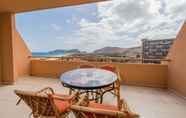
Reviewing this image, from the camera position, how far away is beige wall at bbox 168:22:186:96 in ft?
11.1

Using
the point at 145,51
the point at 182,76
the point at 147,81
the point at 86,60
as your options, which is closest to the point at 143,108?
the point at 182,76

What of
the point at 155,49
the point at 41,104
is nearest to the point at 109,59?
the point at 155,49

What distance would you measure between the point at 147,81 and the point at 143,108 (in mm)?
1613

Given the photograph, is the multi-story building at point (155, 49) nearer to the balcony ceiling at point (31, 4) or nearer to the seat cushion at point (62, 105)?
the balcony ceiling at point (31, 4)

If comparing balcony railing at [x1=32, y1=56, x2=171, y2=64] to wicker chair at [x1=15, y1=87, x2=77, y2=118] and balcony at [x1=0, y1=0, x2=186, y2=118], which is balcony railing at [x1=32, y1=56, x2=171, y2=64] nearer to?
balcony at [x1=0, y1=0, x2=186, y2=118]

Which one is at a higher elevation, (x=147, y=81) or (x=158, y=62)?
(x=158, y=62)

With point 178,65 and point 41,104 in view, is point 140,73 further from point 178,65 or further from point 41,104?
point 41,104

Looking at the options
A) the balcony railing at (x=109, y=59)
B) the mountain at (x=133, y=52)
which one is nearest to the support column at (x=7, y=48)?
the balcony railing at (x=109, y=59)

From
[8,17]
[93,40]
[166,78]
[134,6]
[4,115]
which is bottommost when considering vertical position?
[4,115]

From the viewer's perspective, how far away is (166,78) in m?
4.20

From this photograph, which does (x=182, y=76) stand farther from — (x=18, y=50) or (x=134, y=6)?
(x=18, y=50)

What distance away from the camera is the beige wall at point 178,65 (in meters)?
3.39

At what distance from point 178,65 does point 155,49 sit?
1.26m

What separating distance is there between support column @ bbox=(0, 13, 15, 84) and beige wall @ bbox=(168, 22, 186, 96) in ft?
14.4
